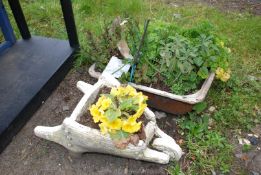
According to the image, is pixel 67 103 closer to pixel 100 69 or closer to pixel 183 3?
pixel 100 69

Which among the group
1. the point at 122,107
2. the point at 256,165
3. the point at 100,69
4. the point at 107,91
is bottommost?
the point at 256,165

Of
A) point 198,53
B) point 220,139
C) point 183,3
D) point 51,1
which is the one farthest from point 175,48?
point 51,1

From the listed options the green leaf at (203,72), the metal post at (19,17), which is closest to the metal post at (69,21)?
the metal post at (19,17)

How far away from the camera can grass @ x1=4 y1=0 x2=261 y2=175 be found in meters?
2.46

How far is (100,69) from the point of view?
2.84 metres

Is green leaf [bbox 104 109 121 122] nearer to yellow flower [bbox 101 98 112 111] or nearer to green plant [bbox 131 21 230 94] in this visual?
yellow flower [bbox 101 98 112 111]

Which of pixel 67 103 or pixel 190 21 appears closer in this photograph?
pixel 67 103

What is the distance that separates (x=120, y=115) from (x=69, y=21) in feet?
4.61

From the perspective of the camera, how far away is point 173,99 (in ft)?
8.11

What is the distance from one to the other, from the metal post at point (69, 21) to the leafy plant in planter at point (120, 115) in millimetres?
1187

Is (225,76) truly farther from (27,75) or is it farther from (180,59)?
(27,75)

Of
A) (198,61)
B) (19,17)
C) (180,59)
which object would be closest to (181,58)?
(180,59)

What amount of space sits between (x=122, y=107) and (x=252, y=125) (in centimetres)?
139

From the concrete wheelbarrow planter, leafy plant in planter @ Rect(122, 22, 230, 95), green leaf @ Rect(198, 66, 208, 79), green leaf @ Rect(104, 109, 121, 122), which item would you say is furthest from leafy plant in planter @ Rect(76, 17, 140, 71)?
green leaf @ Rect(104, 109, 121, 122)
